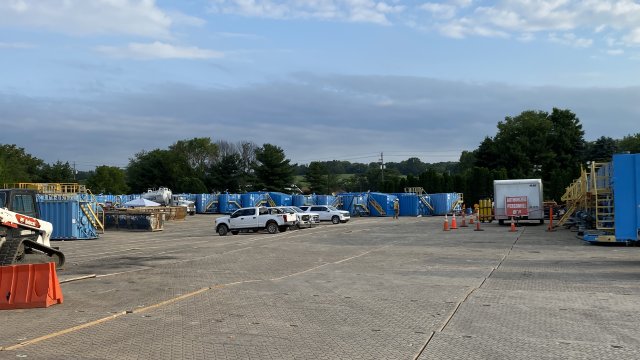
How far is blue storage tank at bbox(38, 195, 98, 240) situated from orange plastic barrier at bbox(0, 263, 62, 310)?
2529cm

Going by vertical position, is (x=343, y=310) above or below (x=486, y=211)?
below

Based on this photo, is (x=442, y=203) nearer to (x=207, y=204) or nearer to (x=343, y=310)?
(x=207, y=204)

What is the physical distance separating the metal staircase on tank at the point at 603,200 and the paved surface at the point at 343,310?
412 centimetres

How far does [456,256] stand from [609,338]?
38.6 ft

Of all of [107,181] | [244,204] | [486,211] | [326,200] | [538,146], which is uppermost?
[538,146]

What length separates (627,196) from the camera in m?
22.3

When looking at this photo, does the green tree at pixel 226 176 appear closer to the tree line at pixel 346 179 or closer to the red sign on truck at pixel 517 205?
the tree line at pixel 346 179

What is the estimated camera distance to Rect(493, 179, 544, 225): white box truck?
38.2 m

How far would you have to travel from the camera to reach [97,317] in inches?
398

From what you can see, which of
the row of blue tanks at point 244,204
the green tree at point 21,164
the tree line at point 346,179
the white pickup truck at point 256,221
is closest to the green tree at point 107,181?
the tree line at point 346,179

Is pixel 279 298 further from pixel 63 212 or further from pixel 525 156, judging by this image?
pixel 525 156

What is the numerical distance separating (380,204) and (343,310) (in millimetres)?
52927

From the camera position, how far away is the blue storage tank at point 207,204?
80750 millimetres

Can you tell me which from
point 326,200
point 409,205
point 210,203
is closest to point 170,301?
point 409,205
